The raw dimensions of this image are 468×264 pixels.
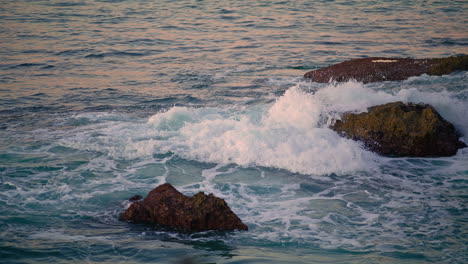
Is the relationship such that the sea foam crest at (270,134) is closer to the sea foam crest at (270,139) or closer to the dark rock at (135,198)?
the sea foam crest at (270,139)

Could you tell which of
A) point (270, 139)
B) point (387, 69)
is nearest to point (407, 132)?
point (270, 139)

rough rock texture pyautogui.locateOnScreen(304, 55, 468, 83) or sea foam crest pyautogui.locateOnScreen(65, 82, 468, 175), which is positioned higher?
rough rock texture pyautogui.locateOnScreen(304, 55, 468, 83)

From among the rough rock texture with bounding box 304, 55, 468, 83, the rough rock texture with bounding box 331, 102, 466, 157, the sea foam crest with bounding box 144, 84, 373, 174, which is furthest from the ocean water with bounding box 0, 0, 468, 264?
the rough rock texture with bounding box 304, 55, 468, 83

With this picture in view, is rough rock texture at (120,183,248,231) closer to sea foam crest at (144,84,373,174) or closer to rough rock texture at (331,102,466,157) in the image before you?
sea foam crest at (144,84,373,174)

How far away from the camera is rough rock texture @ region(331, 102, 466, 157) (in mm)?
7754

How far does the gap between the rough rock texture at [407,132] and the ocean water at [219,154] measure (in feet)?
0.61

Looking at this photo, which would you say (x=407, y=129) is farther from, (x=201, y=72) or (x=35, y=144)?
(x=201, y=72)

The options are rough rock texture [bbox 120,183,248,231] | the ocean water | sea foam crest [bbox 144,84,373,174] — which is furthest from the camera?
sea foam crest [bbox 144,84,373,174]

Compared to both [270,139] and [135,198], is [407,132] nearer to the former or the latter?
[270,139]

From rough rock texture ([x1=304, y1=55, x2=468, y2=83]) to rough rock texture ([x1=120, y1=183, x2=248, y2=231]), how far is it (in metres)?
7.21

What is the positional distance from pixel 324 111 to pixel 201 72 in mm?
5518

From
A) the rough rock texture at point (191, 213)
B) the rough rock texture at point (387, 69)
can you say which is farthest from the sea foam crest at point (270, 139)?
the rough rock texture at point (387, 69)

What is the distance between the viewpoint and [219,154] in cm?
805

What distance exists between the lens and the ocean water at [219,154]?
5.19m
